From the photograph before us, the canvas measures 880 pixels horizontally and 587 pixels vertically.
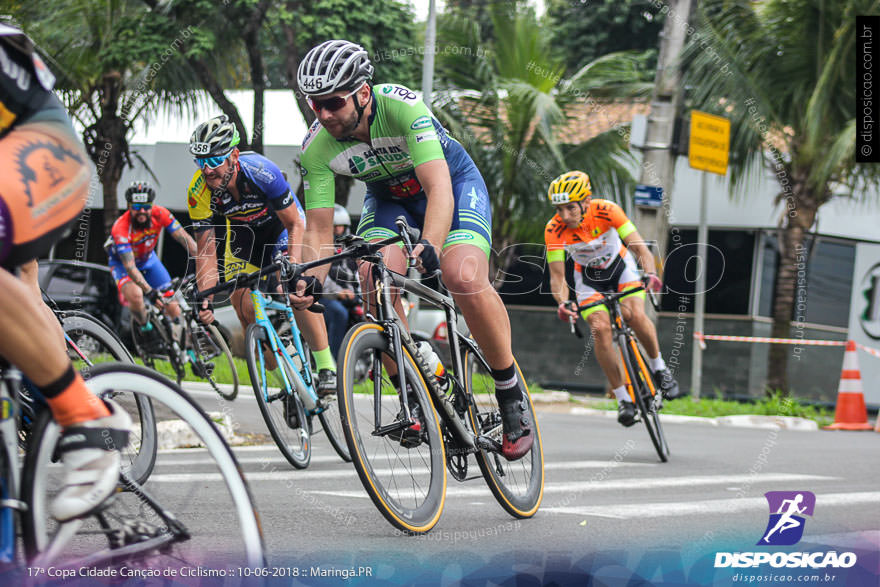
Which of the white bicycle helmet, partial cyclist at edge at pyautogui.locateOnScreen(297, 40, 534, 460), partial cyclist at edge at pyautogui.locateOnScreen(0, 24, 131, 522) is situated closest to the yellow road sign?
the white bicycle helmet

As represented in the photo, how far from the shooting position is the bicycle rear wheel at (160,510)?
7.88 feet

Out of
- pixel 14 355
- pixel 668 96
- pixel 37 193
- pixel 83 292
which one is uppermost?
pixel 668 96

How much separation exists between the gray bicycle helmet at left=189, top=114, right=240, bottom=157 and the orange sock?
13.8 ft

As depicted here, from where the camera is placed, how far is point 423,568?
148 inches

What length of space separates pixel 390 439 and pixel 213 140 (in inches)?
120

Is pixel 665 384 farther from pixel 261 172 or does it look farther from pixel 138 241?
pixel 138 241

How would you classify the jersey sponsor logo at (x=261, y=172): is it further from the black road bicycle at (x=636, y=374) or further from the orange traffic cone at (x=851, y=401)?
the orange traffic cone at (x=851, y=401)

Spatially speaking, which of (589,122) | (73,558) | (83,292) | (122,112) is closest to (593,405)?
(83,292)

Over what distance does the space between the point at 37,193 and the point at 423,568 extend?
1996 mm

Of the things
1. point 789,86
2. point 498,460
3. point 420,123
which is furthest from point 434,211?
point 789,86

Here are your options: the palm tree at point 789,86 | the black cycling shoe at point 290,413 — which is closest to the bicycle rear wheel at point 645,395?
the black cycling shoe at point 290,413

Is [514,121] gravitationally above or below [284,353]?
above

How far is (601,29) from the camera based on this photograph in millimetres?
33500

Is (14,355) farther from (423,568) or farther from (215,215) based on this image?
(215,215)
